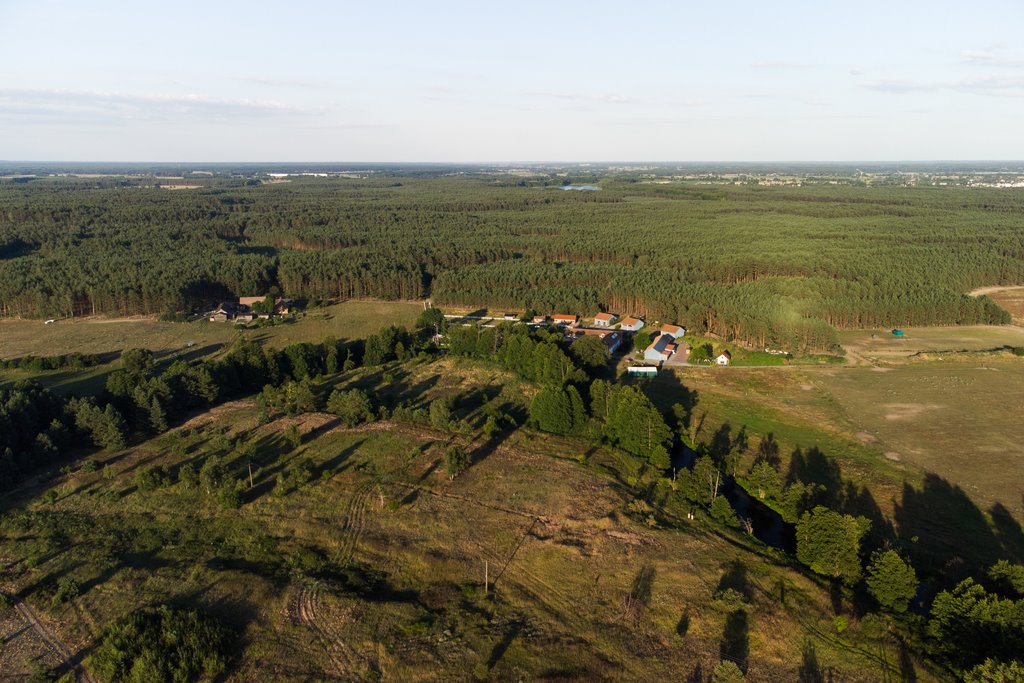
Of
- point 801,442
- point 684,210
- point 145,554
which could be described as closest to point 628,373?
point 801,442

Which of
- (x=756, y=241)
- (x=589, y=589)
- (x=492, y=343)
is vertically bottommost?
(x=589, y=589)

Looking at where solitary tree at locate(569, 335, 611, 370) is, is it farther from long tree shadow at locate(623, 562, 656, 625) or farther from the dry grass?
the dry grass

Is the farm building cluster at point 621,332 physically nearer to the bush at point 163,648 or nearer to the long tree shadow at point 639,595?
the long tree shadow at point 639,595

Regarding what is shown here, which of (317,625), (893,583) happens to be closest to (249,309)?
(317,625)

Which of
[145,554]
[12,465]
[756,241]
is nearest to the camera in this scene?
[145,554]

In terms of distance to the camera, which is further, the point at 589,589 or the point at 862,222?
the point at 862,222

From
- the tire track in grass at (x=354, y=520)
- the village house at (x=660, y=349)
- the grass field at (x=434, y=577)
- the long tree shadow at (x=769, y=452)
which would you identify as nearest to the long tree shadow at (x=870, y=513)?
the long tree shadow at (x=769, y=452)

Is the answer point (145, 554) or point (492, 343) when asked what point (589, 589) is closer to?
point (145, 554)
